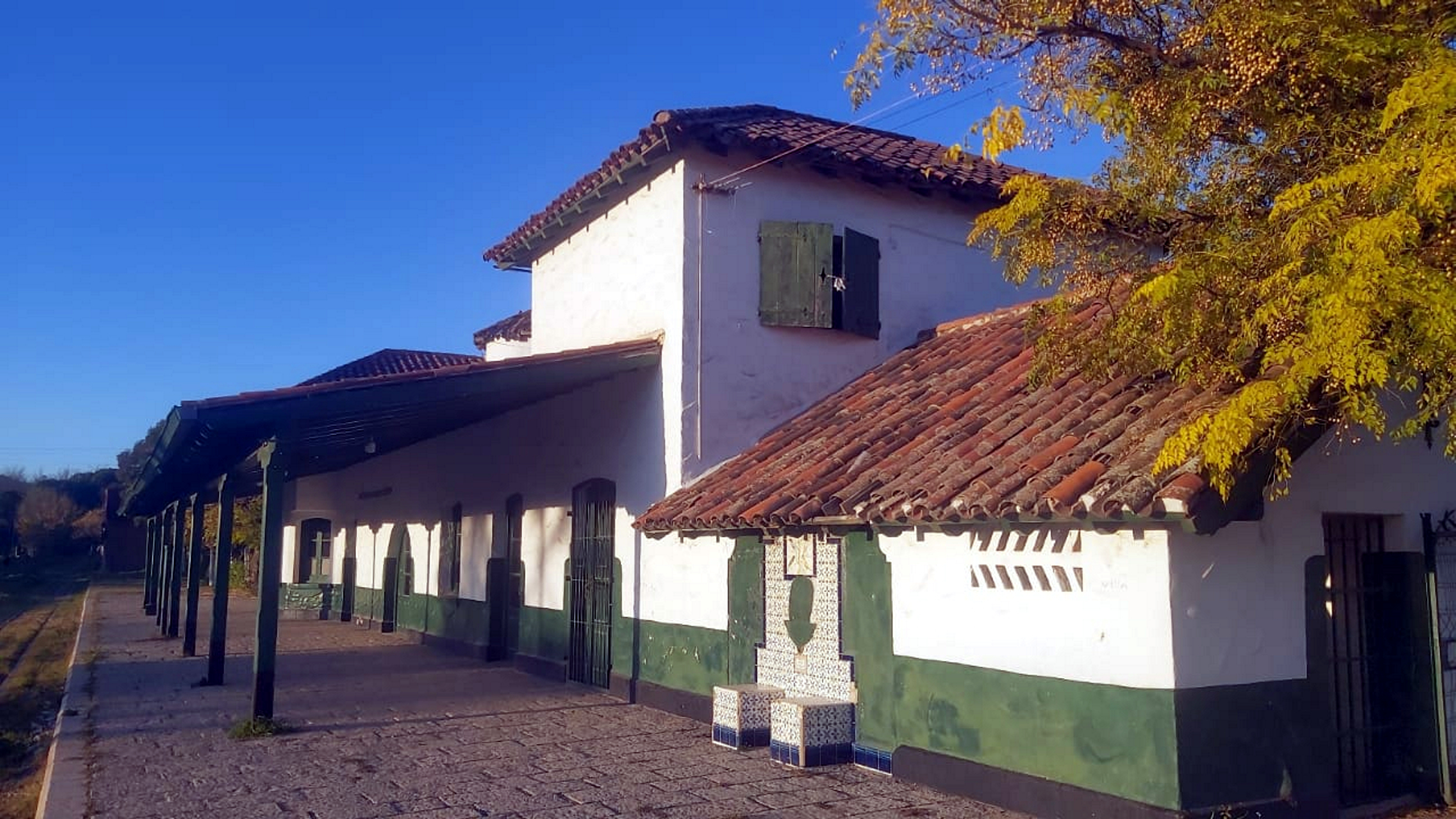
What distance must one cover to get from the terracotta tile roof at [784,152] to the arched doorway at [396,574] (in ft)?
26.6

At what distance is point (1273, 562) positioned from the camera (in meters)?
6.73

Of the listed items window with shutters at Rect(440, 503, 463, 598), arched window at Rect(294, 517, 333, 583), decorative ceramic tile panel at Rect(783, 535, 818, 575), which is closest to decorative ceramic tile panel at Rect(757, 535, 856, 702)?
decorative ceramic tile panel at Rect(783, 535, 818, 575)

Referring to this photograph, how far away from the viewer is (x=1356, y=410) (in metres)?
5.17

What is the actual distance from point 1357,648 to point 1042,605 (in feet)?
8.05

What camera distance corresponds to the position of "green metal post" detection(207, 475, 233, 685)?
12008 millimetres

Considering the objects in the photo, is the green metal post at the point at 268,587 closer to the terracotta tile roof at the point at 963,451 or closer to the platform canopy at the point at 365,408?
the platform canopy at the point at 365,408

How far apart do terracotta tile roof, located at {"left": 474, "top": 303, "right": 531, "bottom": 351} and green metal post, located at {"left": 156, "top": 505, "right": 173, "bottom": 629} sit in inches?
271

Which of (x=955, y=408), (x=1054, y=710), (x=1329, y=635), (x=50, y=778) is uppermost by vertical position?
(x=955, y=408)

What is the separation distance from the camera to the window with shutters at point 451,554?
17.3 metres

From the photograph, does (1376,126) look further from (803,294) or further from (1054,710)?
(803,294)

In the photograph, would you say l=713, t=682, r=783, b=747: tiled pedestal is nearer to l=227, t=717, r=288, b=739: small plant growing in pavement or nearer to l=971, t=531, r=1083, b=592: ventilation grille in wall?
l=971, t=531, r=1083, b=592: ventilation grille in wall

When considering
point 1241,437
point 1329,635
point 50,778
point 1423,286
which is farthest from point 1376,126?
point 50,778

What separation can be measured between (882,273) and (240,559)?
108ft

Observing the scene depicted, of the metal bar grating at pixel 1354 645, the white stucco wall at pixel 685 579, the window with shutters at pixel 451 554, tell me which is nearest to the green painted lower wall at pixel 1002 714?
the metal bar grating at pixel 1354 645
